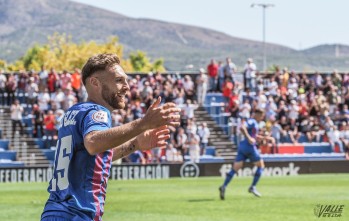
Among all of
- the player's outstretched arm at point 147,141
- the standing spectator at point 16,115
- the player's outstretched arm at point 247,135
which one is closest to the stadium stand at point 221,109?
the standing spectator at point 16,115

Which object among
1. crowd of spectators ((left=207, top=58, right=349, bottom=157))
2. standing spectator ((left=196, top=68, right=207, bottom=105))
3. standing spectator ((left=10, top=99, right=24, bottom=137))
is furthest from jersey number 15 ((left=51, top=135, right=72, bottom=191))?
standing spectator ((left=196, top=68, right=207, bottom=105))

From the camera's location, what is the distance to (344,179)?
3412 centimetres

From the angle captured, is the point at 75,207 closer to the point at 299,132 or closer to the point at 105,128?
the point at 105,128

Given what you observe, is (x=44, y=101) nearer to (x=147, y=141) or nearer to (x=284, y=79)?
(x=284, y=79)

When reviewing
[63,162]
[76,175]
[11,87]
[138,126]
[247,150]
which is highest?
[11,87]

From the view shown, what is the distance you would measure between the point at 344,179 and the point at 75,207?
2769 centimetres

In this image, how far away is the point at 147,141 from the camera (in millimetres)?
7910

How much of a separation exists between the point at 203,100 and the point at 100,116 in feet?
123

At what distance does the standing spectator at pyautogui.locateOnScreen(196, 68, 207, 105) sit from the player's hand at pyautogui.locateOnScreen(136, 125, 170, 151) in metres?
35.3

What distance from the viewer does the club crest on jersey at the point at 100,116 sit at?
23.5 feet

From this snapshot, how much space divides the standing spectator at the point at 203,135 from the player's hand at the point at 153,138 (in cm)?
3282

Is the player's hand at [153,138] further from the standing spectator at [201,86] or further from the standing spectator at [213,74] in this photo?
the standing spectator at [213,74]

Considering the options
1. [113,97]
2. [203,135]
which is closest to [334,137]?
[203,135]

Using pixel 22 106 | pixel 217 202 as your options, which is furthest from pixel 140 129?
pixel 22 106
